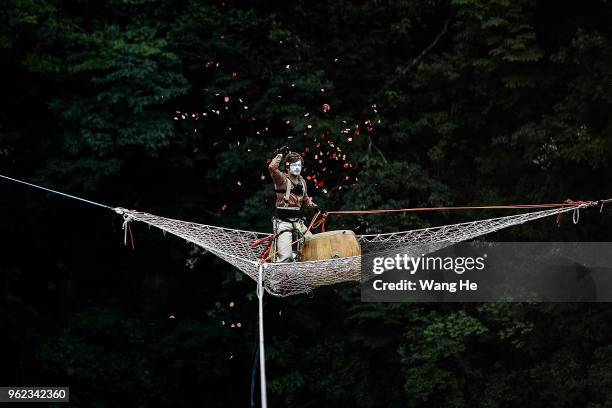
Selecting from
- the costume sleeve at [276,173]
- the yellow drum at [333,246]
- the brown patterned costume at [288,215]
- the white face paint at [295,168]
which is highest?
the white face paint at [295,168]

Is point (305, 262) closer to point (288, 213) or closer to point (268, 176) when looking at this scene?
point (288, 213)

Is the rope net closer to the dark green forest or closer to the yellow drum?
the yellow drum

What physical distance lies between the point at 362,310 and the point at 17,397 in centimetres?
397

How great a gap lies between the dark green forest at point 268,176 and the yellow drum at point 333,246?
9.51 ft

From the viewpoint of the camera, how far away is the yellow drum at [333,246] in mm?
6812

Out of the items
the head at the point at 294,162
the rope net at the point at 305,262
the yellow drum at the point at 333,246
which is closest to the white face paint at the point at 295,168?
the head at the point at 294,162

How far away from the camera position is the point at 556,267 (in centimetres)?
961

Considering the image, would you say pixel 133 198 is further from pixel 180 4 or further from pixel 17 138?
pixel 180 4

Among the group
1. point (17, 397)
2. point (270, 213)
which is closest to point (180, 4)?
point (270, 213)

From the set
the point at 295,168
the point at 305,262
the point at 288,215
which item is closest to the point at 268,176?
the point at 288,215

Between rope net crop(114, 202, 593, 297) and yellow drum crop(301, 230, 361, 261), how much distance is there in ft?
0.19

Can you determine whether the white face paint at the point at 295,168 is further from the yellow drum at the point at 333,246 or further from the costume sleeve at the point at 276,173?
the yellow drum at the point at 333,246

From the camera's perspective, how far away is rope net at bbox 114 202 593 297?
6.75 m

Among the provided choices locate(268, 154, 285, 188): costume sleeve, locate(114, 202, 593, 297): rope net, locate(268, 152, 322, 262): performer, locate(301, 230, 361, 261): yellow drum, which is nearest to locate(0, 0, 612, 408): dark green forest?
locate(114, 202, 593, 297): rope net
